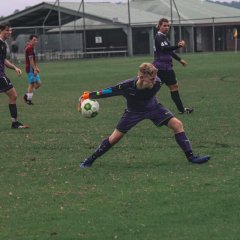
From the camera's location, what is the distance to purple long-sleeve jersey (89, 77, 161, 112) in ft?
29.7

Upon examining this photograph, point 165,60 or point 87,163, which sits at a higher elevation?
point 165,60

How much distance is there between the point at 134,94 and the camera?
30.0ft

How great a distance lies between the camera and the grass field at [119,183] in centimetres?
646

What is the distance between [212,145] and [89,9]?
5170cm

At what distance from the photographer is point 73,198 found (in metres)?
7.70

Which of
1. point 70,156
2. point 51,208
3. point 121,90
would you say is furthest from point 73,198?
point 70,156

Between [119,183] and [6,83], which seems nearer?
[119,183]

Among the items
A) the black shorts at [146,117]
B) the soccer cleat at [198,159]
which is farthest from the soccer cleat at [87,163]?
the soccer cleat at [198,159]

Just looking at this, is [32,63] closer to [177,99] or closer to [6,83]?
[6,83]

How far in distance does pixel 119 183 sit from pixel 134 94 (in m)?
1.38

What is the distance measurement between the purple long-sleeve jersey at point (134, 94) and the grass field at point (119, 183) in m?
0.84

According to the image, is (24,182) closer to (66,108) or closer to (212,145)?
(212,145)

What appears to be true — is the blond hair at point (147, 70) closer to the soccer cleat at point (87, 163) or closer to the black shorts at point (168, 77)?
the soccer cleat at point (87, 163)

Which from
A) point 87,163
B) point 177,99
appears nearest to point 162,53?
point 177,99
